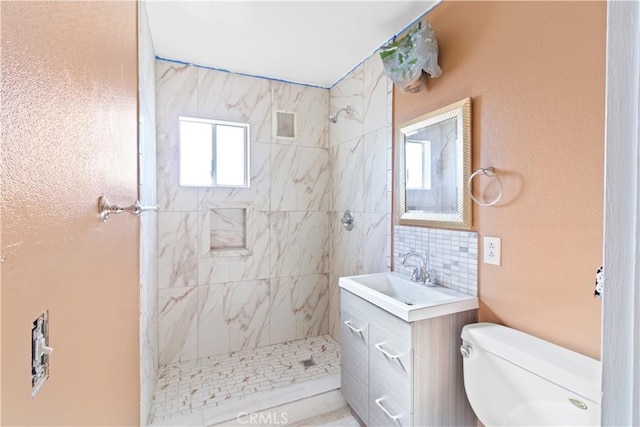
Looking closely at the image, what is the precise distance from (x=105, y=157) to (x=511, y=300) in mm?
1594

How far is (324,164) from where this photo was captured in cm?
277

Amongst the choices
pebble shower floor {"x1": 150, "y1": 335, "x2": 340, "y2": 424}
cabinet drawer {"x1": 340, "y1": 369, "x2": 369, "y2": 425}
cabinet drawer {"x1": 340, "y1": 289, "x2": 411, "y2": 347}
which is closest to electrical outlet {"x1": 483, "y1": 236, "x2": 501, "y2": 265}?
cabinet drawer {"x1": 340, "y1": 289, "x2": 411, "y2": 347}

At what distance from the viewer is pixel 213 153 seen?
2492 millimetres

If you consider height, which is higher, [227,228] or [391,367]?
[227,228]

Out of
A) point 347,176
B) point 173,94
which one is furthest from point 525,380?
point 173,94

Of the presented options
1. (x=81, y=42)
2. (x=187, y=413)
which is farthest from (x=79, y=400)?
(x=187, y=413)

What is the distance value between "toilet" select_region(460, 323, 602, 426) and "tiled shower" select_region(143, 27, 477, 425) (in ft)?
2.69

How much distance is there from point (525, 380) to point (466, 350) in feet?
0.77

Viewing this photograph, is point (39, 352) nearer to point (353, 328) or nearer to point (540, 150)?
point (353, 328)

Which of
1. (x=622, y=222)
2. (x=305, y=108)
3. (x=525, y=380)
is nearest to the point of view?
(x=622, y=222)

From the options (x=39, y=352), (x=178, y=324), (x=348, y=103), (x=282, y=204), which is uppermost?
(x=348, y=103)

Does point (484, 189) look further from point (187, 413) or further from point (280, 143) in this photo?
point (187, 413)

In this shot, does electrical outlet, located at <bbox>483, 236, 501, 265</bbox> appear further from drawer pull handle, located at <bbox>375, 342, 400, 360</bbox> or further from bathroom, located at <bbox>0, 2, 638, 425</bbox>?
drawer pull handle, located at <bbox>375, 342, 400, 360</bbox>

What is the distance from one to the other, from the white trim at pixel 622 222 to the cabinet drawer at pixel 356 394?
142 centimetres
